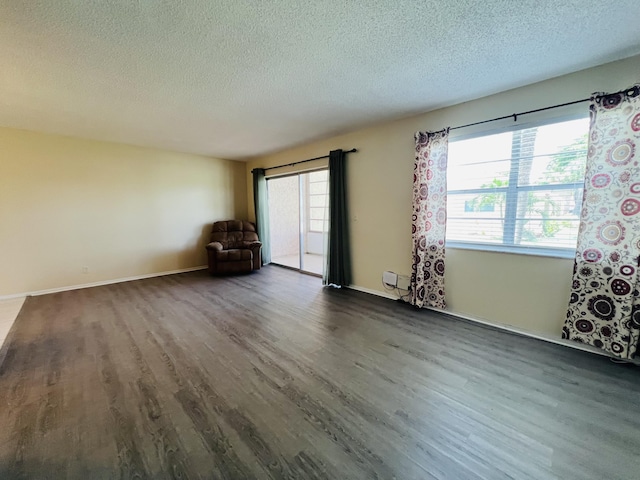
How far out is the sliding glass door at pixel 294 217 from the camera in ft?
21.3

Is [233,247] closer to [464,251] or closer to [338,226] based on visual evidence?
[338,226]

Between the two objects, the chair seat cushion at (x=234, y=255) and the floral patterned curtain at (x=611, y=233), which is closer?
the floral patterned curtain at (x=611, y=233)

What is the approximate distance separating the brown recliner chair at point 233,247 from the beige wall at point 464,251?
2.20 metres

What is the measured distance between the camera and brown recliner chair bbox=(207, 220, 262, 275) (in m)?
5.10

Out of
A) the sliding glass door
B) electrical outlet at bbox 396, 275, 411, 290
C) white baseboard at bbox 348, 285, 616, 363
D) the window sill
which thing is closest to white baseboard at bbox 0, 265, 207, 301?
the sliding glass door

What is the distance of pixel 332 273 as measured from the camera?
14.4ft

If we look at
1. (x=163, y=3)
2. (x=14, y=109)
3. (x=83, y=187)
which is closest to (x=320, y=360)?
(x=163, y=3)

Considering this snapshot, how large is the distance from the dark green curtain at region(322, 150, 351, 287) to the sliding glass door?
1.83 m

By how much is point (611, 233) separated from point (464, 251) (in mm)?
1166

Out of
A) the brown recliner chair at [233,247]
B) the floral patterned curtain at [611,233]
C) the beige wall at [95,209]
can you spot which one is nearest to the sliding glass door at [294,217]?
the brown recliner chair at [233,247]

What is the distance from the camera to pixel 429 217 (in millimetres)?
3264

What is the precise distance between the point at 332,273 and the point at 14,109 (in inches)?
175

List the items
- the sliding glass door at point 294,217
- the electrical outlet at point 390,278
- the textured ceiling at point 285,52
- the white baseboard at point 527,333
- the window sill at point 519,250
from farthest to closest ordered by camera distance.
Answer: the sliding glass door at point 294,217 → the electrical outlet at point 390,278 → the window sill at point 519,250 → the white baseboard at point 527,333 → the textured ceiling at point 285,52

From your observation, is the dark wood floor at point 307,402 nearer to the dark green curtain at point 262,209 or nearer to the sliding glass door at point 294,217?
the dark green curtain at point 262,209
